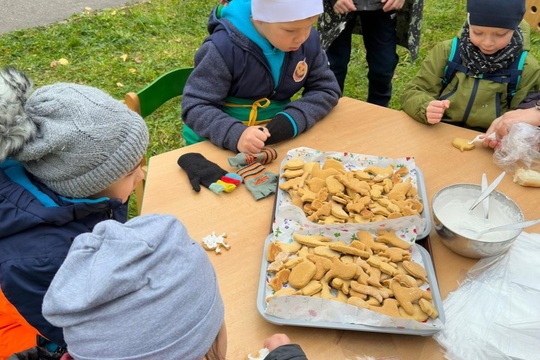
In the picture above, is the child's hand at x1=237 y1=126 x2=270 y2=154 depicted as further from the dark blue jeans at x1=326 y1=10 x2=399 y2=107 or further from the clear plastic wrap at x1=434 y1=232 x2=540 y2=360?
the dark blue jeans at x1=326 y1=10 x2=399 y2=107

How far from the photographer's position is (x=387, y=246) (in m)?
1.17

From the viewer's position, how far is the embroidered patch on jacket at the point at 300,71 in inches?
68.9

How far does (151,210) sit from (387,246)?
2.16ft

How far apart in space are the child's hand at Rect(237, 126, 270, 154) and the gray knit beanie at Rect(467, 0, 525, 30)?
865 mm

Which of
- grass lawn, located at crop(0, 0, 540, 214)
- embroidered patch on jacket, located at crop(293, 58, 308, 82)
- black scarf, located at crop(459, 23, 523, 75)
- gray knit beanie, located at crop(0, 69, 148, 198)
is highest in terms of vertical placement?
gray knit beanie, located at crop(0, 69, 148, 198)

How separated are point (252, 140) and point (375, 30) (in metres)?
1.40

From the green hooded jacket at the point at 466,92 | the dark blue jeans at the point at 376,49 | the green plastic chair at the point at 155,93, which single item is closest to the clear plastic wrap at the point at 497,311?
the green hooded jacket at the point at 466,92

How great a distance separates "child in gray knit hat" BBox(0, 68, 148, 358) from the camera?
972mm

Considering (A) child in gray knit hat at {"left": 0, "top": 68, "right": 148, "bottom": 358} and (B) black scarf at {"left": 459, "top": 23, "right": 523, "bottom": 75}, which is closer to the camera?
(A) child in gray knit hat at {"left": 0, "top": 68, "right": 148, "bottom": 358}

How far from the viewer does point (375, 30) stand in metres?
2.54

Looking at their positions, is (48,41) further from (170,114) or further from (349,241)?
(349,241)

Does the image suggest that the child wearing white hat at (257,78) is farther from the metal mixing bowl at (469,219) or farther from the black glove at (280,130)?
the metal mixing bowl at (469,219)

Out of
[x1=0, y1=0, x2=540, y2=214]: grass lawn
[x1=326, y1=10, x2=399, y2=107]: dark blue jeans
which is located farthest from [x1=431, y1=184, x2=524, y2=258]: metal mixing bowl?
[x1=0, y1=0, x2=540, y2=214]: grass lawn

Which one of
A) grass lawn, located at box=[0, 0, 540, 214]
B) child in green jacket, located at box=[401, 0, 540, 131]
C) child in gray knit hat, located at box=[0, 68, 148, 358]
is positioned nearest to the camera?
child in gray knit hat, located at box=[0, 68, 148, 358]
